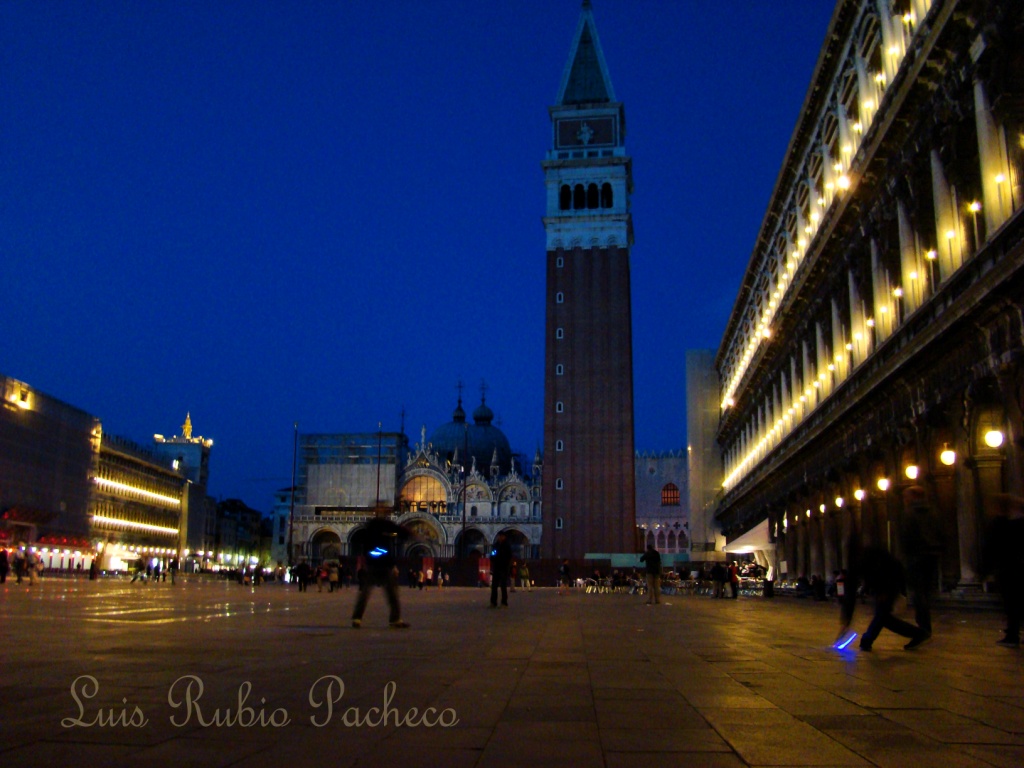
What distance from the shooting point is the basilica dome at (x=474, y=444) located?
373ft

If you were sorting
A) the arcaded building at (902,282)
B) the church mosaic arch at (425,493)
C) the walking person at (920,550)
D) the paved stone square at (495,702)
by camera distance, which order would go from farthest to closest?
the church mosaic arch at (425,493)
the arcaded building at (902,282)
the walking person at (920,550)
the paved stone square at (495,702)

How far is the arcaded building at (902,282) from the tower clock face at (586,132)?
49.2 metres

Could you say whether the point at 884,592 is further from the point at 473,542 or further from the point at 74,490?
the point at 473,542

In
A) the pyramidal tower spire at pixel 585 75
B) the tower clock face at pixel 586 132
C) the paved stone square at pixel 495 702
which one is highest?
the pyramidal tower spire at pixel 585 75

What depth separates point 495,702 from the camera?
5969mm

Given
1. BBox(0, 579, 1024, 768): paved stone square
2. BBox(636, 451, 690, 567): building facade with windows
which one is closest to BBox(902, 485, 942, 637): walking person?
BBox(0, 579, 1024, 768): paved stone square

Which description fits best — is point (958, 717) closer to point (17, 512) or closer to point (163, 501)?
point (17, 512)

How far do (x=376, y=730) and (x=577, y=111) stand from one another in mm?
88609

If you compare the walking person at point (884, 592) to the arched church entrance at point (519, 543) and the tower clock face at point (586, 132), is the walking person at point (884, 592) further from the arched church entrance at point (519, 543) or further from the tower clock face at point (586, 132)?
the arched church entrance at point (519, 543)

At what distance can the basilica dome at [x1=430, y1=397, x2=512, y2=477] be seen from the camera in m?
114

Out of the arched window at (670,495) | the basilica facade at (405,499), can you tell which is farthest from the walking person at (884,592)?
the basilica facade at (405,499)

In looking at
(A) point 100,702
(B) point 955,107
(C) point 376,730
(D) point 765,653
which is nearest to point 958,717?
(C) point 376,730

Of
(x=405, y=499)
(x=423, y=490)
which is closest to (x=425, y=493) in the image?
(x=423, y=490)

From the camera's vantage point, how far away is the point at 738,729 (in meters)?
5.06
